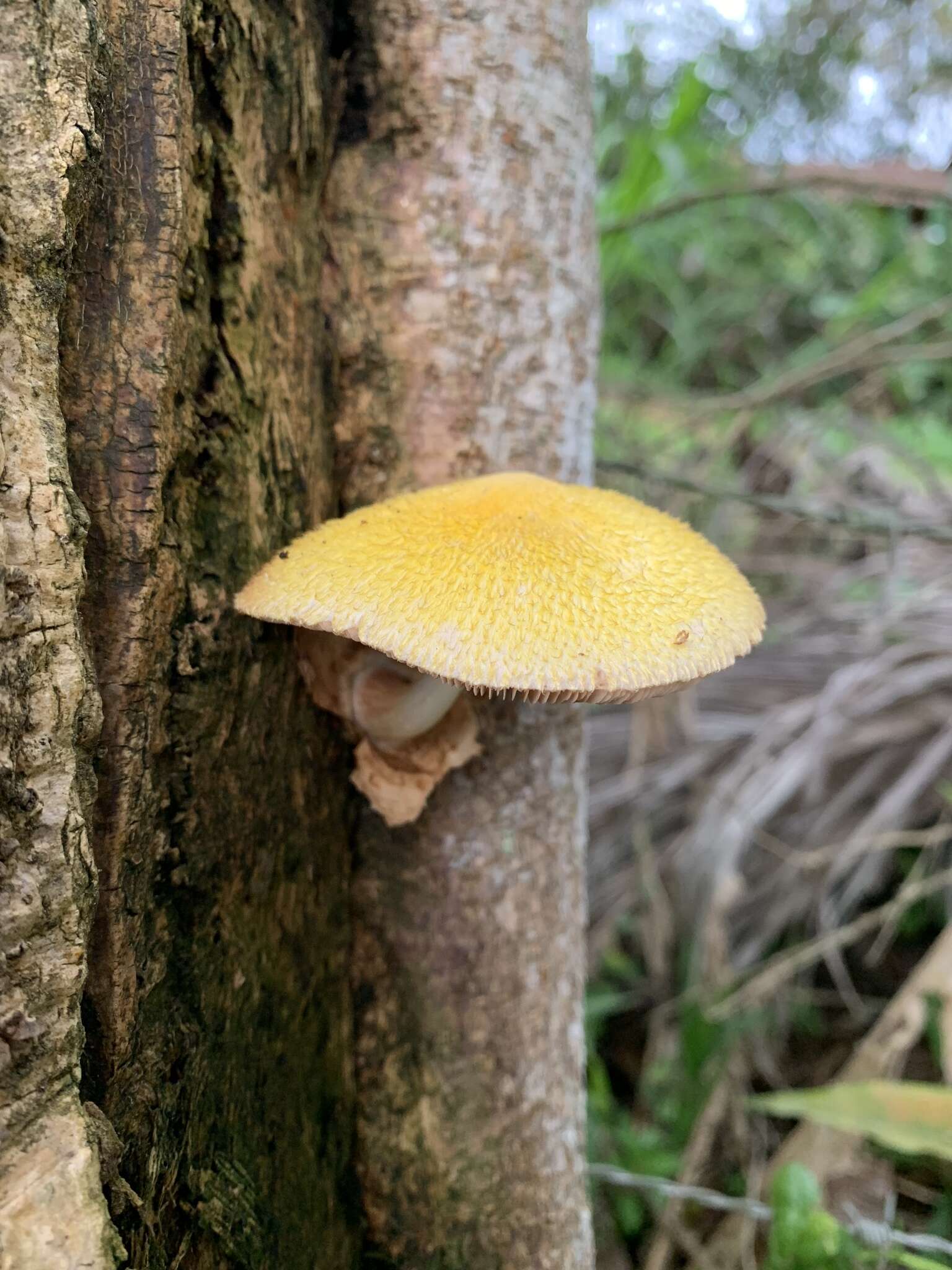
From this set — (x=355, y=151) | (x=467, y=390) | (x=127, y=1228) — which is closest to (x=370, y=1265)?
(x=127, y=1228)

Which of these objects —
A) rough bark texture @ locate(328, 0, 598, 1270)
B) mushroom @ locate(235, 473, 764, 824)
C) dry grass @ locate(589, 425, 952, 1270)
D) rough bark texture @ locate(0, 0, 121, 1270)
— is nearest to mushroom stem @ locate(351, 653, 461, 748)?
mushroom @ locate(235, 473, 764, 824)

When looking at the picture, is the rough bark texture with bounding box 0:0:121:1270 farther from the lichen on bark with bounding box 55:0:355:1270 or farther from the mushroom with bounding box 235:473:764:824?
the mushroom with bounding box 235:473:764:824

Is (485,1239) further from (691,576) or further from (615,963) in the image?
(615,963)

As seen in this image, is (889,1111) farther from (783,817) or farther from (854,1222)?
(783,817)

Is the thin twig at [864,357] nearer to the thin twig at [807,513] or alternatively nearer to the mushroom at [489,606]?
the thin twig at [807,513]

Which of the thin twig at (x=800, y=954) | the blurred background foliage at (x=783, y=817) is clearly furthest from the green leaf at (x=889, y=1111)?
the thin twig at (x=800, y=954)

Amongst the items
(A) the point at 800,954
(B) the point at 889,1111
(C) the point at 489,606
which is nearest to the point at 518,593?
(C) the point at 489,606
